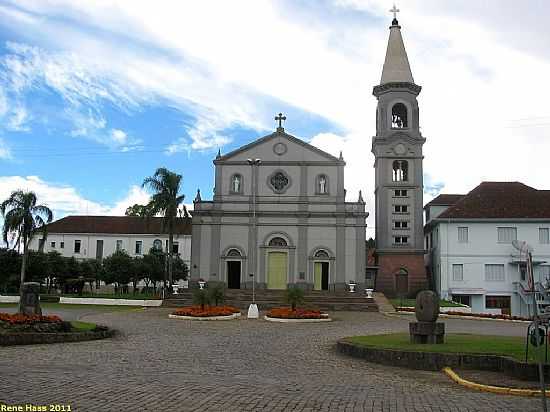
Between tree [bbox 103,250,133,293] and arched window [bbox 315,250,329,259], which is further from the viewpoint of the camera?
tree [bbox 103,250,133,293]

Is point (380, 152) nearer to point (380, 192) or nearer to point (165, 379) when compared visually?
point (380, 192)

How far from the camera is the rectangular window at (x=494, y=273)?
45.2 metres

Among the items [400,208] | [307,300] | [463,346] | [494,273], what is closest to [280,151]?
[400,208]

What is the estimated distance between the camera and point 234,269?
45594mm

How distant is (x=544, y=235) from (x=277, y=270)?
20.0m

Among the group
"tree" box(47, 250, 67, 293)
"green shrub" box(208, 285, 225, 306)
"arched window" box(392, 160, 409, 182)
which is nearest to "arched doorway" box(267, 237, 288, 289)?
"arched window" box(392, 160, 409, 182)

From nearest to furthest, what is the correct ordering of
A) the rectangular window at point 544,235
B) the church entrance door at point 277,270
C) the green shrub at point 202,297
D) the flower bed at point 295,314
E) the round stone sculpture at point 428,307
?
the round stone sculpture at point 428,307 → the flower bed at point 295,314 → the green shrub at point 202,297 → the church entrance door at point 277,270 → the rectangular window at point 544,235

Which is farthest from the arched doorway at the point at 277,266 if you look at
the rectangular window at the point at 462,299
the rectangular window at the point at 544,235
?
the rectangular window at the point at 544,235

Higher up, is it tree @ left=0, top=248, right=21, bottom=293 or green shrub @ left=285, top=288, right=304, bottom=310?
tree @ left=0, top=248, right=21, bottom=293

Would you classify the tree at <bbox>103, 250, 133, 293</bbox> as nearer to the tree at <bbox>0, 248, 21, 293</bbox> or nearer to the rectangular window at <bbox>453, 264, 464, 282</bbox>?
the tree at <bbox>0, 248, 21, 293</bbox>

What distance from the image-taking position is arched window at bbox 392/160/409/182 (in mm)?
48062

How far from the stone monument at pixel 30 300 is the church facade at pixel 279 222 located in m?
24.6

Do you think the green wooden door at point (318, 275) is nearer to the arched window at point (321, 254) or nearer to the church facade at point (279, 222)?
the church facade at point (279, 222)

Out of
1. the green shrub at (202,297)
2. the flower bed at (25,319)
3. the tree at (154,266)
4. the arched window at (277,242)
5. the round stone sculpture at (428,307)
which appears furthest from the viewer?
the tree at (154,266)
